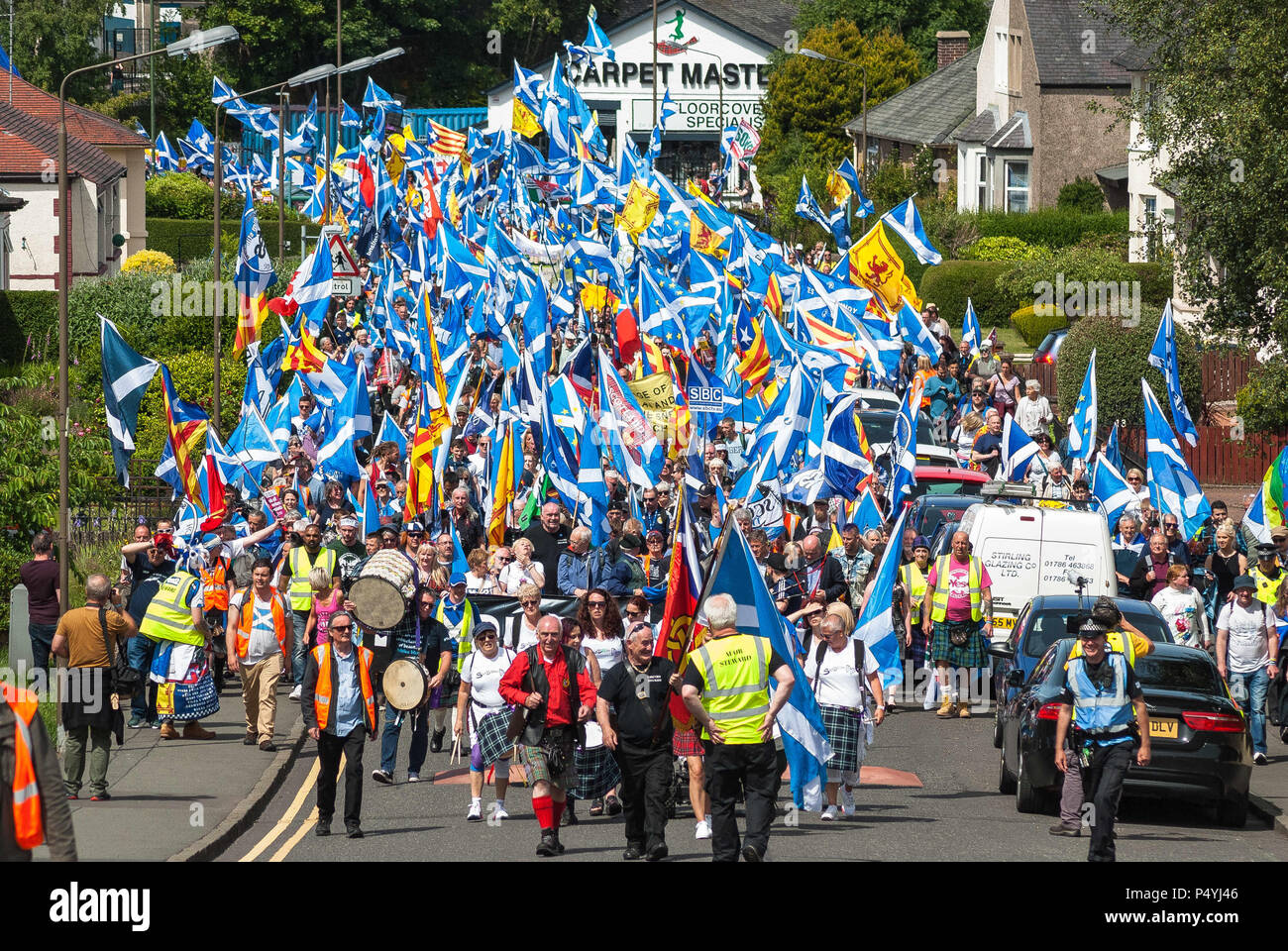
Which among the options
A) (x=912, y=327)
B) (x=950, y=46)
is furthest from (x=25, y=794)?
(x=950, y=46)

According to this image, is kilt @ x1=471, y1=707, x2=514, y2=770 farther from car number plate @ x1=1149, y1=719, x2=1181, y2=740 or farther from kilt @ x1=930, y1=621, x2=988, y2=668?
kilt @ x1=930, y1=621, x2=988, y2=668

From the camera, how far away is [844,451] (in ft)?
67.6

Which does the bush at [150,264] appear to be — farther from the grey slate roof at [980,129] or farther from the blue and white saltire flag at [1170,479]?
the blue and white saltire flag at [1170,479]

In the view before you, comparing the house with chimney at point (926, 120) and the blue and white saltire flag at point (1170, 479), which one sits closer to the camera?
the blue and white saltire flag at point (1170, 479)

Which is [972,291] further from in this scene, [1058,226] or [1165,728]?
[1165,728]

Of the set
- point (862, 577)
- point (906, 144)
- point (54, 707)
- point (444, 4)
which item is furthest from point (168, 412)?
point (444, 4)

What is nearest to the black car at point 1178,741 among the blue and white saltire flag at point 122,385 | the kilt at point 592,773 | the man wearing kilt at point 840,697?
the man wearing kilt at point 840,697

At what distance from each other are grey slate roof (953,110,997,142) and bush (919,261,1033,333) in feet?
39.0

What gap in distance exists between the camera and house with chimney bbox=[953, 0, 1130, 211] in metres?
53.8

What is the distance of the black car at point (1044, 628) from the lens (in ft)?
49.2

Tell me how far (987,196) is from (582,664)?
153ft

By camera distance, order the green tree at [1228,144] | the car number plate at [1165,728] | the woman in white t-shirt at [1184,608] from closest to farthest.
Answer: the car number plate at [1165,728], the woman in white t-shirt at [1184,608], the green tree at [1228,144]

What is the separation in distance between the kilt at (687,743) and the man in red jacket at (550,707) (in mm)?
649

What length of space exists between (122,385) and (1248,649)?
10566 millimetres
